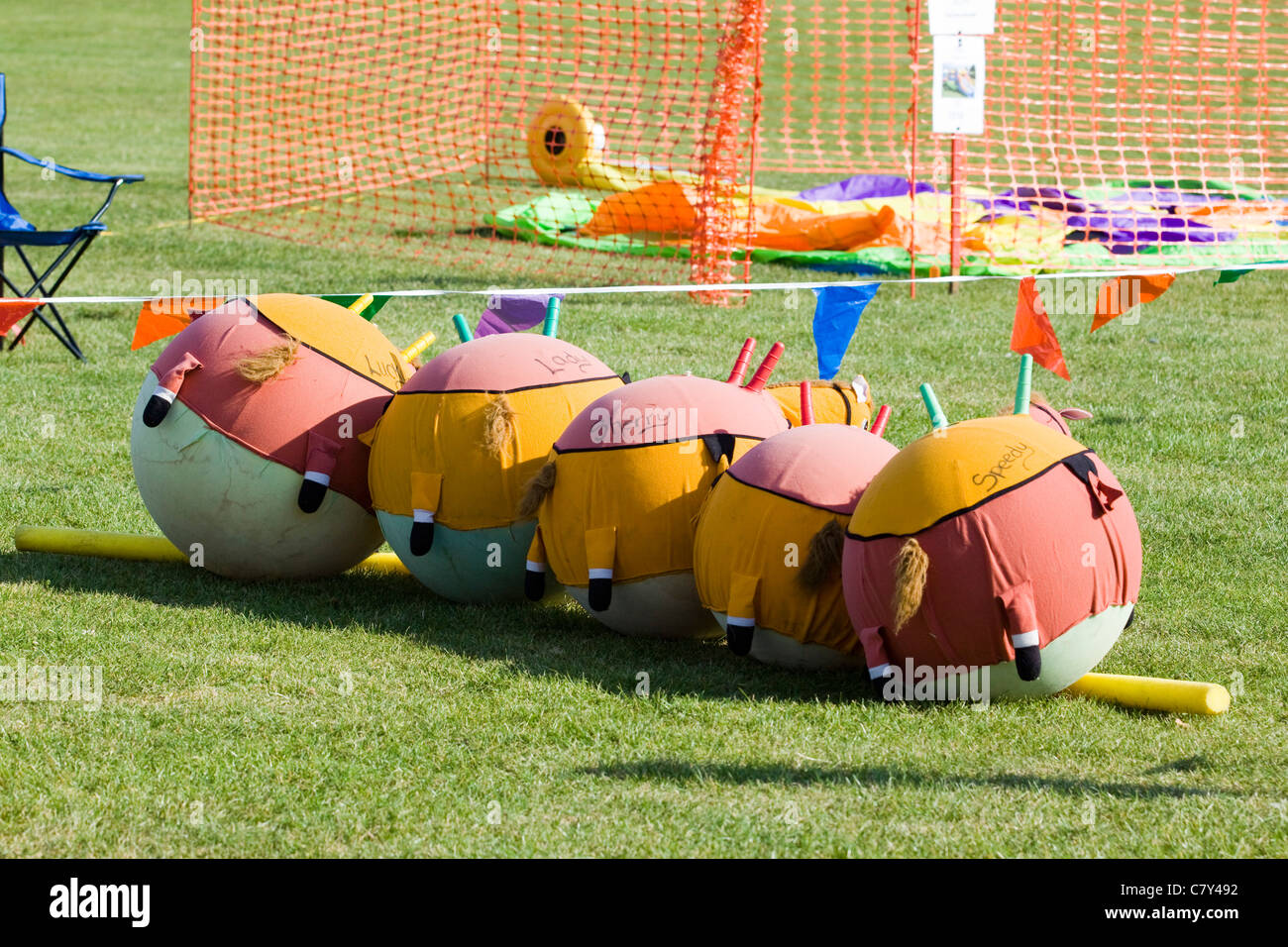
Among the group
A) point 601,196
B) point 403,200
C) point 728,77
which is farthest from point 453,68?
point 728,77

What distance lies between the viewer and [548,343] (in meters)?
5.92

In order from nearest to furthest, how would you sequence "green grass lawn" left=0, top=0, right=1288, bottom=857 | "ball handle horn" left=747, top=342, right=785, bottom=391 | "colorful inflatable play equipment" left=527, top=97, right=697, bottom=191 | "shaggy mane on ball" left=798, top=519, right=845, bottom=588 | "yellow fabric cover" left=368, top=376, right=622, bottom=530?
"green grass lawn" left=0, top=0, right=1288, bottom=857
"shaggy mane on ball" left=798, top=519, right=845, bottom=588
"yellow fabric cover" left=368, top=376, right=622, bottom=530
"ball handle horn" left=747, top=342, right=785, bottom=391
"colorful inflatable play equipment" left=527, top=97, right=697, bottom=191

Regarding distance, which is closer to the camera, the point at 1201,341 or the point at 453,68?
the point at 1201,341

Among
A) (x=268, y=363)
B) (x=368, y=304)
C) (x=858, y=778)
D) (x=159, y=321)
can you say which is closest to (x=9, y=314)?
(x=159, y=321)

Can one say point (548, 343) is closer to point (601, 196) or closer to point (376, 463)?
point (376, 463)

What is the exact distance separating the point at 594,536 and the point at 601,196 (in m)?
10.2

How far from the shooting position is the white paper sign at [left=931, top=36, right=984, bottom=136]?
1145 centimetres

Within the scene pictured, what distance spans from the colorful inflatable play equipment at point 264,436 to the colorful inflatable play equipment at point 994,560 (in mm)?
2075

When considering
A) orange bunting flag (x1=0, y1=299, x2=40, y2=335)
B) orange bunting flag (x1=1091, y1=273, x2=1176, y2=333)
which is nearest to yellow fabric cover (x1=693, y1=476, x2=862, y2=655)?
orange bunting flag (x1=1091, y1=273, x2=1176, y2=333)

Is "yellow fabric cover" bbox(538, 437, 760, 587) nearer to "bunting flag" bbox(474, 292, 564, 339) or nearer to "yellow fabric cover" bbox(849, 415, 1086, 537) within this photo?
"yellow fabric cover" bbox(849, 415, 1086, 537)

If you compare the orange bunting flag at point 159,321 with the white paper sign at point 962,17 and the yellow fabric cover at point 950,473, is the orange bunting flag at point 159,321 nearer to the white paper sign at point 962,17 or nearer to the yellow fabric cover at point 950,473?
the yellow fabric cover at point 950,473

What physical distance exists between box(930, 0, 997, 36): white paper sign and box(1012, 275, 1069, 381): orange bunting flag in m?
5.75

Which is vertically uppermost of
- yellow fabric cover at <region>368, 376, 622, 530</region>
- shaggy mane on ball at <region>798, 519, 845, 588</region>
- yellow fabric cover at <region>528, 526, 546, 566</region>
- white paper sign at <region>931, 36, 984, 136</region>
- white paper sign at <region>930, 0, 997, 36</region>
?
white paper sign at <region>930, 0, 997, 36</region>

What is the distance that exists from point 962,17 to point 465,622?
742 cm
